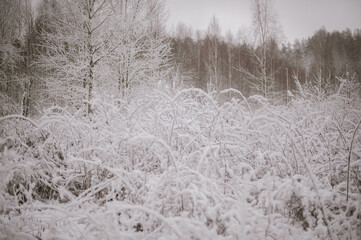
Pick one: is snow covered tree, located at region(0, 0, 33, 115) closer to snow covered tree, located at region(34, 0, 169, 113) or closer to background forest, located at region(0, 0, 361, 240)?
background forest, located at region(0, 0, 361, 240)

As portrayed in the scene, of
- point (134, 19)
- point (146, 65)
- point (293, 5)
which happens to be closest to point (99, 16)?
point (134, 19)

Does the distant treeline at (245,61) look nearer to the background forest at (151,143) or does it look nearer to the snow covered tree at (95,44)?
the background forest at (151,143)

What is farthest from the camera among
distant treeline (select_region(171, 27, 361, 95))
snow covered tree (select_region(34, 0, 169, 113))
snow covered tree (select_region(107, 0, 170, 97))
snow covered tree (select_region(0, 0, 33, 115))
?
distant treeline (select_region(171, 27, 361, 95))

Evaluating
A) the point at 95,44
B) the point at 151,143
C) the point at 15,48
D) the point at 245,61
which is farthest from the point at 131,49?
the point at 245,61

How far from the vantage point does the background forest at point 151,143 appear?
1051 mm

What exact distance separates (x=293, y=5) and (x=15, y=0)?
20162mm

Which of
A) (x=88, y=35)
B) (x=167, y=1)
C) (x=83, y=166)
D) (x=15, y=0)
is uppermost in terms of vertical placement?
(x=15, y=0)

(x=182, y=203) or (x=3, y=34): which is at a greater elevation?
(x=3, y=34)

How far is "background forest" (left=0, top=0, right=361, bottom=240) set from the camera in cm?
105

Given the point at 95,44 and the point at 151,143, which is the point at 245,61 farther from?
the point at 151,143

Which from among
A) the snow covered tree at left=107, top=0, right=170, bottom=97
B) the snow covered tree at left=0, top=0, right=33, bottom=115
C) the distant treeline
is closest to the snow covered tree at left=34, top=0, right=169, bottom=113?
the snow covered tree at left=107, top=0, right=170, bottom=97

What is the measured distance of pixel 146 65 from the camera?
7.97m

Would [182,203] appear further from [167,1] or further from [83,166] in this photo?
[167,1]

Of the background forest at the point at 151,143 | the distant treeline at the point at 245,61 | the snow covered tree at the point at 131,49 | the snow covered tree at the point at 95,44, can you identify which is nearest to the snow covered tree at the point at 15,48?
the background forest at the point at 151,143
